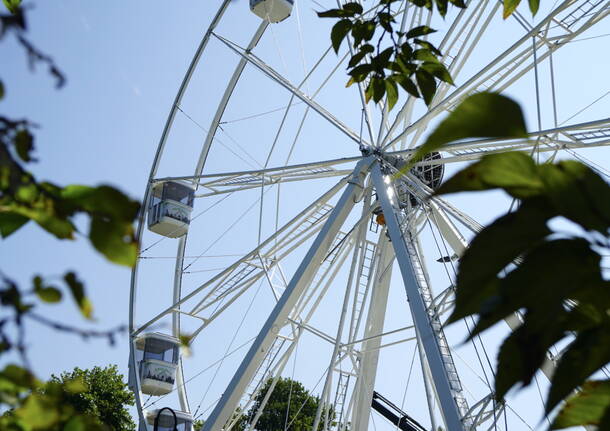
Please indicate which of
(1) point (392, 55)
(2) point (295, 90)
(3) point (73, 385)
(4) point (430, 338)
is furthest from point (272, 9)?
(3) point (73, 385)

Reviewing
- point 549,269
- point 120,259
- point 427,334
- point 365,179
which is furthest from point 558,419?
point 365,179

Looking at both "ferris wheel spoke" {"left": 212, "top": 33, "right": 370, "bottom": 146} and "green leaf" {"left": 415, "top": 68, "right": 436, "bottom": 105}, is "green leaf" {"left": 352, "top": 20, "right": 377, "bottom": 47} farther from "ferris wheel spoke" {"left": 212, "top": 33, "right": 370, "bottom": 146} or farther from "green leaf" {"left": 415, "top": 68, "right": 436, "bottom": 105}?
"ferris wheel spoke" {"left": 212, "top": 33, "right": 370, "bottom": 146}

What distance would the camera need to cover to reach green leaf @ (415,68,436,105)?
186 centimetres

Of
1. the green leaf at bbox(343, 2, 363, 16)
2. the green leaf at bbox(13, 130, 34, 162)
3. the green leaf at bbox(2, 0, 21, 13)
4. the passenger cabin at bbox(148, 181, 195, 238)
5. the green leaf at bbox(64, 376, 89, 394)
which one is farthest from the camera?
the passenger cabin at bbox(148, 181, 195, 238)

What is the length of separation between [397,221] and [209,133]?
25.8 feet

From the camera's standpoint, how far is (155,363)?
61.0 ft

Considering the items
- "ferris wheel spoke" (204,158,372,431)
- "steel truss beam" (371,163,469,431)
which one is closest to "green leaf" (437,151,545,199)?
"steel truss beam" (371,163,469,431)

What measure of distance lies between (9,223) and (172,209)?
59.0ft

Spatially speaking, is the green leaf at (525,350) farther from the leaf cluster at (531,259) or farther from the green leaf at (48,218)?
the green leaf at (48,218)

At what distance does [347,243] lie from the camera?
51.9 feet

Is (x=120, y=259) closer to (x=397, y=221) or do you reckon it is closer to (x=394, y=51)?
(x=394, y=51)

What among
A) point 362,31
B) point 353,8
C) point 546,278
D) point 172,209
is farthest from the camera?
point 172,209

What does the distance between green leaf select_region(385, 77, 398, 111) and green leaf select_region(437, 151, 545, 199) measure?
4.59 feet

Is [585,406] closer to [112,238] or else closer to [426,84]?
[112,238]
